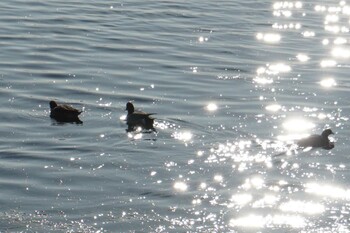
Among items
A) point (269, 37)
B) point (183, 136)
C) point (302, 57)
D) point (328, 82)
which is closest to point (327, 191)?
point (183, 136)

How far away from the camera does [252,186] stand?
20.6 metres

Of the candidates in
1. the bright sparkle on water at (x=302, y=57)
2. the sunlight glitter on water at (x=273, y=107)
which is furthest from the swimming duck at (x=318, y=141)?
the bright sparkle on water at (x=302, y=57)

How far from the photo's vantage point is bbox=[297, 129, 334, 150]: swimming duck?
74.9ft

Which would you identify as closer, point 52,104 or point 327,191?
point 327,191

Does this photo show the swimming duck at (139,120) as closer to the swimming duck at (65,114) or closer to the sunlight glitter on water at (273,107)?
the swimming duck at (65,114)

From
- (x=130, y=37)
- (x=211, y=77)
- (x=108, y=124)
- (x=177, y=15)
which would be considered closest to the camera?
(x=108, y=124)

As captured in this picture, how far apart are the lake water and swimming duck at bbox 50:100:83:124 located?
0.30 m

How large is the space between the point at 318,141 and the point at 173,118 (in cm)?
357

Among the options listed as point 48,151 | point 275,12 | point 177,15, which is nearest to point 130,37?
point 177,15

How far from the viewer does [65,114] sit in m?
24.3

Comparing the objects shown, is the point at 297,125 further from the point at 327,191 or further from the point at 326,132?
the point at 327,191

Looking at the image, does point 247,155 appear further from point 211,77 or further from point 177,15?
point 177,15

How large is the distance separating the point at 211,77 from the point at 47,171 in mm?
9168

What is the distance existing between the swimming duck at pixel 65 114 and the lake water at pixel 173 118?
30 centimetres
